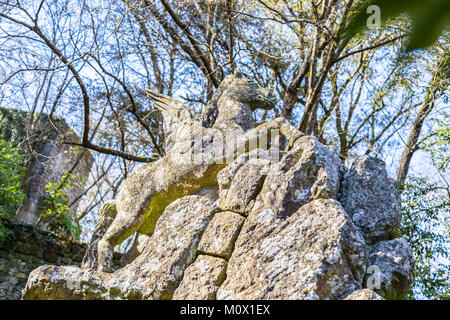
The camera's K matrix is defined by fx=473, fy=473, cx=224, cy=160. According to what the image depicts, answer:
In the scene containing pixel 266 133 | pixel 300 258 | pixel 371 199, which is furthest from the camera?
pixel 266 133

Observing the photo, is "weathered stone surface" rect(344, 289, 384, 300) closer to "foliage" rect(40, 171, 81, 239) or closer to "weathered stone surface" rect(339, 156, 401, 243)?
"weathered stone surface" rect(339, 156, 401, 243)

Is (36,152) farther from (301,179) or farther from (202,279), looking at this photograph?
(301,179)

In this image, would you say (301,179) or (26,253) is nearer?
(301,179)

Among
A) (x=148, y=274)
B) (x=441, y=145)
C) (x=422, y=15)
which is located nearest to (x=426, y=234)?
(x=441, y=145)

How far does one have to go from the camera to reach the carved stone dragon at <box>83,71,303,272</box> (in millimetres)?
4176

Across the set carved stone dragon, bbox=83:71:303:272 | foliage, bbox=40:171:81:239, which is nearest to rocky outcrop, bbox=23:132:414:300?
carved stone dragon, bbox=83:71:303:272

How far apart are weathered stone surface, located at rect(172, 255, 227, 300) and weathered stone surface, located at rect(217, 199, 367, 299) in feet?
0.26

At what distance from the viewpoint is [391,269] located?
9.96 feet

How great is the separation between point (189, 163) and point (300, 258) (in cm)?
172

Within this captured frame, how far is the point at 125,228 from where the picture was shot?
4273mm

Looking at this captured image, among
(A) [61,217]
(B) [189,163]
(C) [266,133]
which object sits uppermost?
(C) [266,133]
